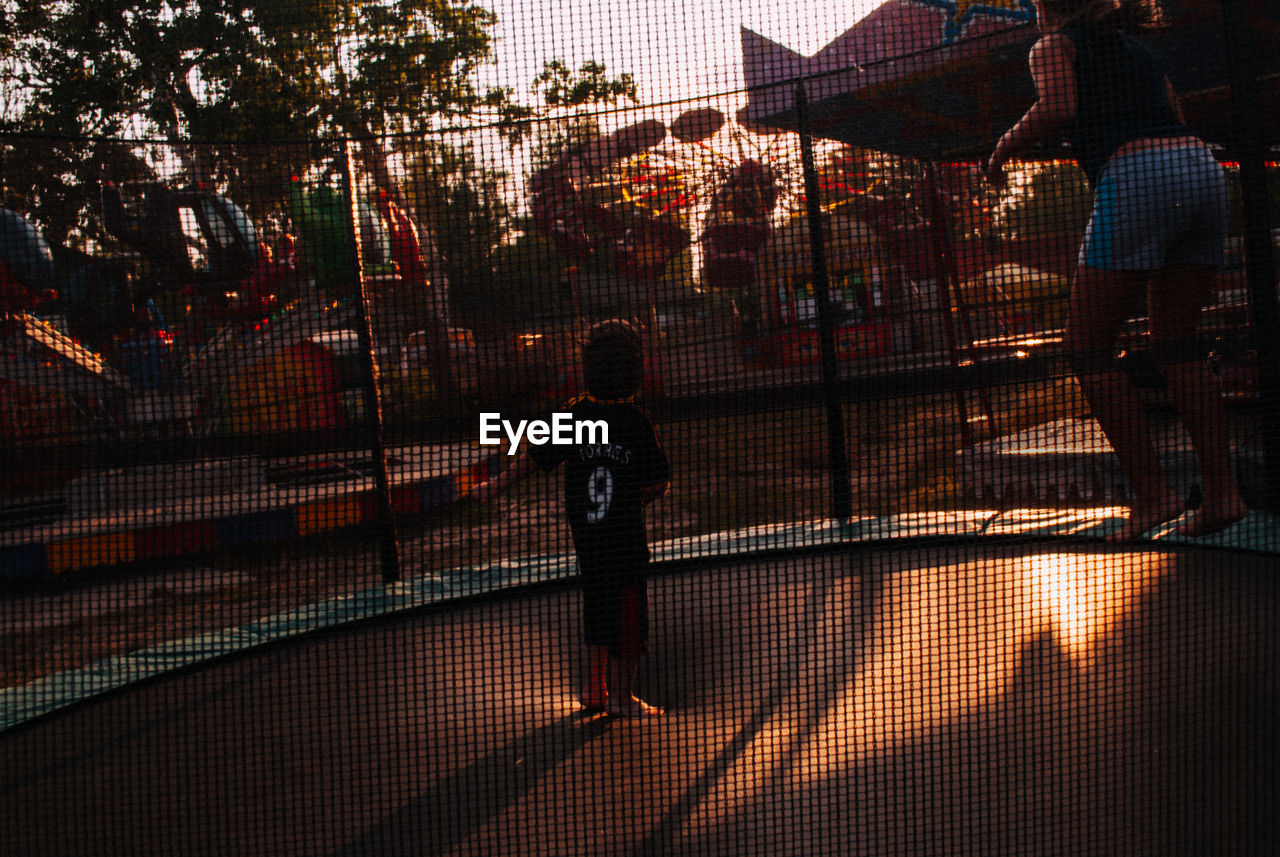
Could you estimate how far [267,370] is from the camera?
2004 mm

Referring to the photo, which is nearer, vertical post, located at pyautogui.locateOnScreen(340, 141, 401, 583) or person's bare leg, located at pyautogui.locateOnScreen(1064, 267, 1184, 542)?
person's bare leg, located at pyautogui.locateOnScreen(1064, 267, 1184, 542)

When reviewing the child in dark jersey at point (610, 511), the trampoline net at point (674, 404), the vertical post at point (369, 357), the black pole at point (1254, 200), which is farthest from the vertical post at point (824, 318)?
the vertical post at point (369, 357)

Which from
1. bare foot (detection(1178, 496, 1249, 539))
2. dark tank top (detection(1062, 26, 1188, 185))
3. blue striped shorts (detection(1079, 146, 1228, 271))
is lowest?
bare foot (detection(1178, 496, 1249, 539))

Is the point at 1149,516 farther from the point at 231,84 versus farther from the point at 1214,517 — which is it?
the point at 231,84

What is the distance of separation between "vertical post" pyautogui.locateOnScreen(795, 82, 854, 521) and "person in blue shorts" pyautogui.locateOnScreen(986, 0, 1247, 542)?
1.45 ft

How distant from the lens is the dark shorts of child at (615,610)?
5.47 feet

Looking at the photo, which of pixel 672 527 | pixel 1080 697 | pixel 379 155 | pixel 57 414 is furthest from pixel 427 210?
pixel 672 527

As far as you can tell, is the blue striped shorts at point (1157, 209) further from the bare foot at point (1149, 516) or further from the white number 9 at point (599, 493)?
the white number 9 at point (599, 493)

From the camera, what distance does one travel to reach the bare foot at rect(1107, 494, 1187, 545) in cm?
155

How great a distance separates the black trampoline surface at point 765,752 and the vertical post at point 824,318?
45 cm

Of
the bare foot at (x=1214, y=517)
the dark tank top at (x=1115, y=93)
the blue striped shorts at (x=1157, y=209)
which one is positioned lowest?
the bare foot at (x=1214, y=517)

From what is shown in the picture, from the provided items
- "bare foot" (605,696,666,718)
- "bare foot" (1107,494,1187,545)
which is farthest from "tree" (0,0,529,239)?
"bare foot" (1107,494,1187,545)

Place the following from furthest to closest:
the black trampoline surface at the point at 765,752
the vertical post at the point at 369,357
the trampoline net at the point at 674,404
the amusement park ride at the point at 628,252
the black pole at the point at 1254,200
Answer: the vertical post at the point at 369,357
the amusement park ride at the point at 628,252
the black pole at the point at 1254,200
the trampoline net at the point at 674,404
the black trampoline surface at the point at 765,752

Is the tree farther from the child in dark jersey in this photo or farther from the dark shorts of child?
the dark shorts of child
